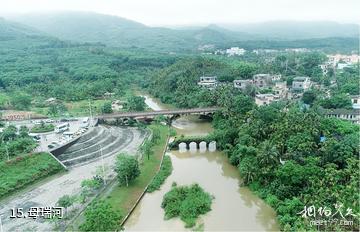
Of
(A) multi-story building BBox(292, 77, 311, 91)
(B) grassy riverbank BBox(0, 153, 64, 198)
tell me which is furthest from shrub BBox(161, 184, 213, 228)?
(A) multi-story building BBox(292, 77, 311, 91)

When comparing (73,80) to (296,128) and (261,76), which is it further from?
(296,128)

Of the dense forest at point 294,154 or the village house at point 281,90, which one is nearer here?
the dense forest at point 294,154

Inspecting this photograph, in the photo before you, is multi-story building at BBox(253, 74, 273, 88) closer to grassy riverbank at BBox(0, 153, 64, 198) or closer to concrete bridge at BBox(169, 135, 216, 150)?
concrete bridge at BBox(169, 135, 216, 150)

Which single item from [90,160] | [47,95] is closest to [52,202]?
[90,160]

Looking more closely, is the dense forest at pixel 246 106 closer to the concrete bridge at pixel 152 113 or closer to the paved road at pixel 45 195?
the concrete bridge at pixel 152 113

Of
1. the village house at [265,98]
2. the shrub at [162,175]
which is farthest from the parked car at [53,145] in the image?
the village house at [265,98]

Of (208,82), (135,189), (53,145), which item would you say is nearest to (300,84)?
(208,82)
